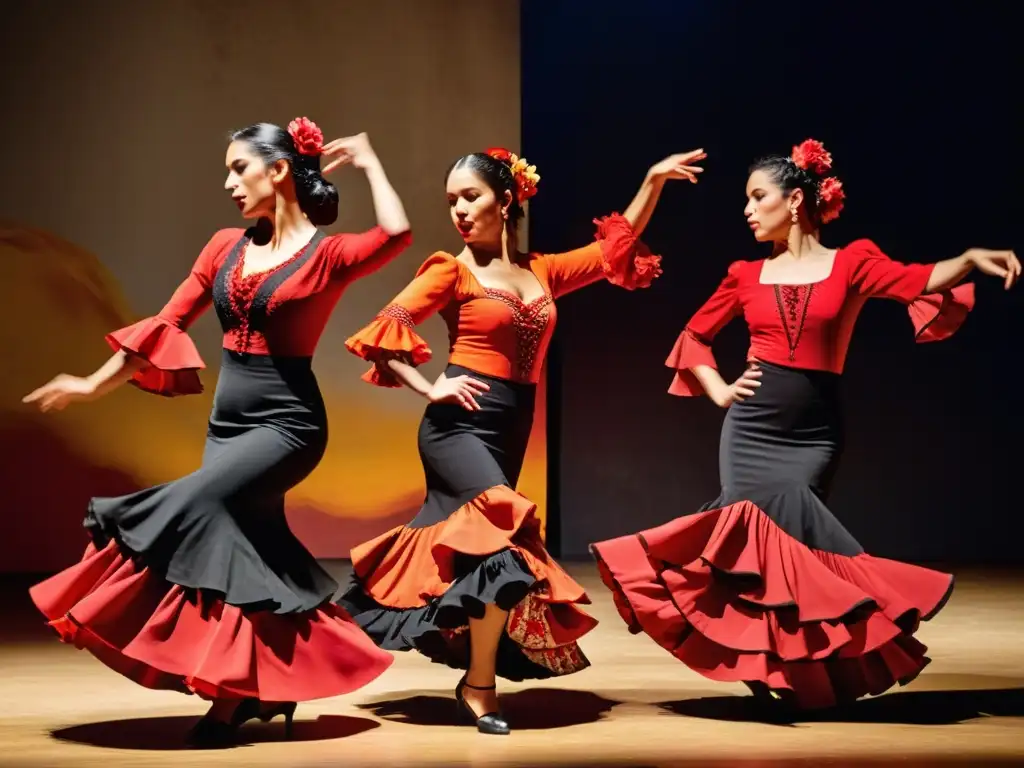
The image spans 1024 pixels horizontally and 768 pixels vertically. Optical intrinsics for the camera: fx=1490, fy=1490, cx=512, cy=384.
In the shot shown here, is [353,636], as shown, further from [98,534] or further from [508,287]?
[508,287]

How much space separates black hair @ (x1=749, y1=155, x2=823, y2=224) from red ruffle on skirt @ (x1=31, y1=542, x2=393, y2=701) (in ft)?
5.71

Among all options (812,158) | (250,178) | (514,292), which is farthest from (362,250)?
(812,158)

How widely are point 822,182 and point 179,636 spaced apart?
83.5 inches

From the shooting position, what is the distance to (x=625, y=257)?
13.1 feet

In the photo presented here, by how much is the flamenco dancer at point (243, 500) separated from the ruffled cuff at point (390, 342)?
0.12 metres

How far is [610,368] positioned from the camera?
7.23 m

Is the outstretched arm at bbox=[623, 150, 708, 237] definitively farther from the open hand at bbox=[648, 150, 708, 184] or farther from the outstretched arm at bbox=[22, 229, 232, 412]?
the outstretched arm at bbox=[22, 229, 232, 412]

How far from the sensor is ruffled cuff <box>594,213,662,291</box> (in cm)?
398

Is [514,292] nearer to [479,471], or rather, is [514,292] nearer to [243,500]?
[479,471]

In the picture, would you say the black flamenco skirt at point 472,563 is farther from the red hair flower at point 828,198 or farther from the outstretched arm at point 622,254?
the red hair flower at point 828,198

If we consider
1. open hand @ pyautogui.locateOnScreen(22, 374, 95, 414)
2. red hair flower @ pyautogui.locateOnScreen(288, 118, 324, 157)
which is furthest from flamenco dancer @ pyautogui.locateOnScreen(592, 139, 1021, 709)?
open hand @ pyautogui.locateOnScreen(22, 374, 95, 414)

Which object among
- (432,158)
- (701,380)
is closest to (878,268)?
(701,380)

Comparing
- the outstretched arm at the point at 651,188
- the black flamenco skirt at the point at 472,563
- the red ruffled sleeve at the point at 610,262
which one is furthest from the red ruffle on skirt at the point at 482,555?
the outstretched arm at the point at 651,188

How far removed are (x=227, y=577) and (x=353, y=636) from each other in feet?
1.17
